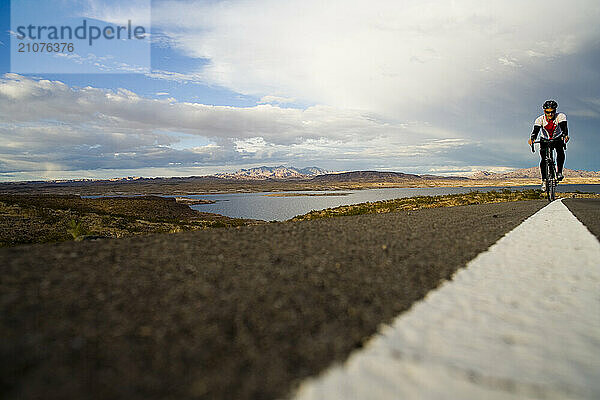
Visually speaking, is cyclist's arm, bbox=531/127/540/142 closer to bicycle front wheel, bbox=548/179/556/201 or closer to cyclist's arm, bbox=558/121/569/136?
cyclist's arm, bbox=558/121/569/136

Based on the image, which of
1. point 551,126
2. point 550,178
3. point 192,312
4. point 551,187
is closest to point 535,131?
point 551,126

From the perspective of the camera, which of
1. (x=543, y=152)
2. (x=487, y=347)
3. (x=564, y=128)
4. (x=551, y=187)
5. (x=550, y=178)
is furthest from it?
(x=551, y=187)

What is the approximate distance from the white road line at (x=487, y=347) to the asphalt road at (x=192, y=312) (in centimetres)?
19

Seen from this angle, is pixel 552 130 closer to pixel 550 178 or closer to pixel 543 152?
pixel 543 152

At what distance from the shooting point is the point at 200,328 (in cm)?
255

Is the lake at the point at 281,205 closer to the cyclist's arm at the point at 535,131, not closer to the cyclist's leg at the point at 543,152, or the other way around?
the cyclist's leg at the point at 543,152

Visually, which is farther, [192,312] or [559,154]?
[559,154]

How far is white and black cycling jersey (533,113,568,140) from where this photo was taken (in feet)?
48.0

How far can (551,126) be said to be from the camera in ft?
49.0

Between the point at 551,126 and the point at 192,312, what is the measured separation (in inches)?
676

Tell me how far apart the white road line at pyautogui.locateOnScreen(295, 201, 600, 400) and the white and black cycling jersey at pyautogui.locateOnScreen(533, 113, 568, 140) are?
44.2 ft

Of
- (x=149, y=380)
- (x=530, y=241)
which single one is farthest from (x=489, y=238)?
(x=149, y=380)

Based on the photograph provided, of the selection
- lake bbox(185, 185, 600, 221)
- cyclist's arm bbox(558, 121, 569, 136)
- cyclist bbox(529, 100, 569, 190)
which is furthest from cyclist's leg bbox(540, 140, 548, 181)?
lake bbox(185, 185, 600, 221)

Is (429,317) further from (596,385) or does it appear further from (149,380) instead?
(149,380)
